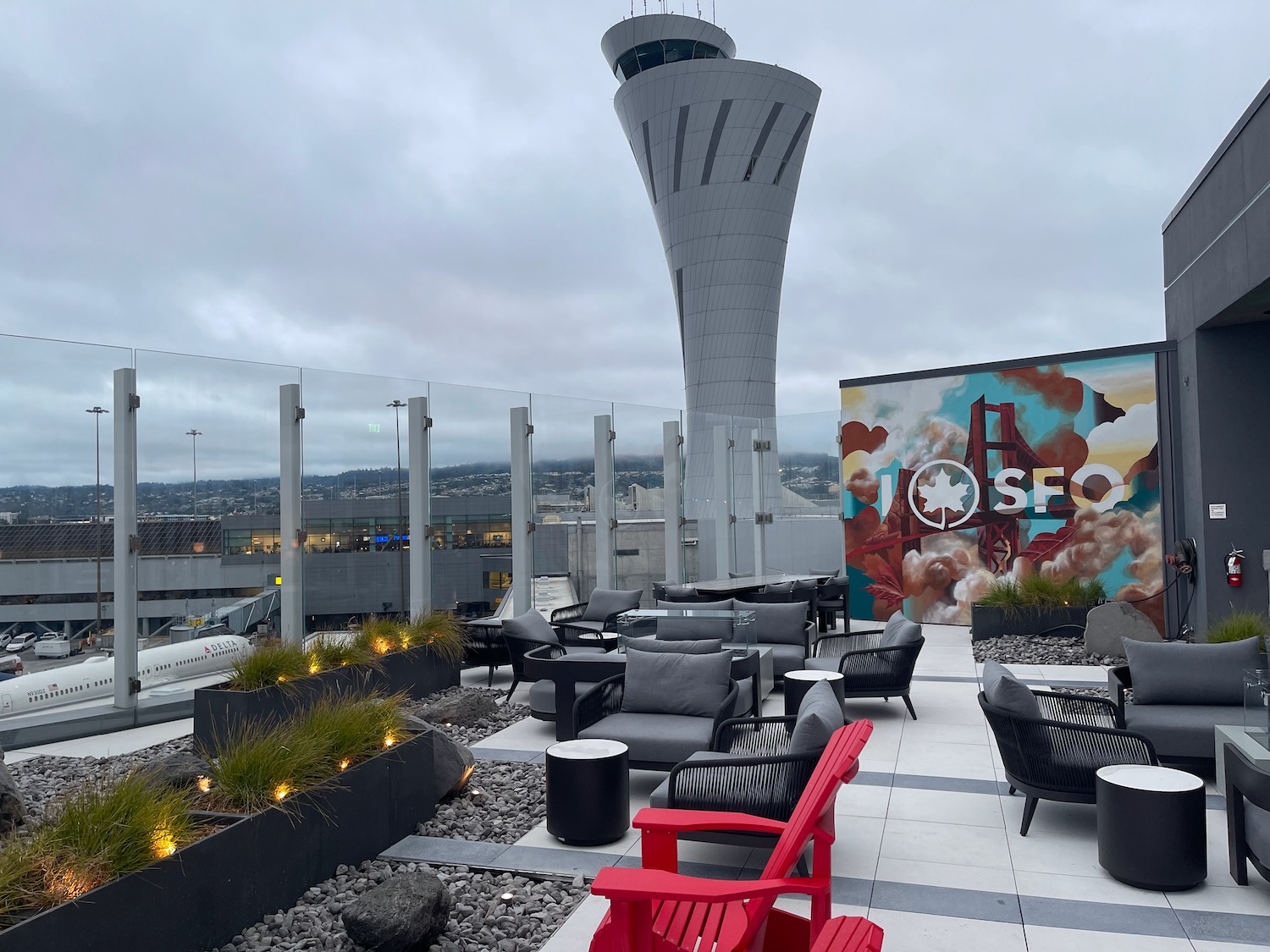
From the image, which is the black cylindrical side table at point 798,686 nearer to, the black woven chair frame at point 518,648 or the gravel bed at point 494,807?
the gravel bed at point 494,807

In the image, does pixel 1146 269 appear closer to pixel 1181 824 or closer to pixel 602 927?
pixel 1181 824

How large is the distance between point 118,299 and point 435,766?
30049 millimetres

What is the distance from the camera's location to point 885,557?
14859mm

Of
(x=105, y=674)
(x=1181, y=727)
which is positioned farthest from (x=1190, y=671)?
(x=105, y=674)

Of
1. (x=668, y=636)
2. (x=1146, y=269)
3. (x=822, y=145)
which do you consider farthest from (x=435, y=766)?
(x=822, y=145)

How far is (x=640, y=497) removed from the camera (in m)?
13.5

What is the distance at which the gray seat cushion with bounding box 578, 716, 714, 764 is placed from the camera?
5473 mm

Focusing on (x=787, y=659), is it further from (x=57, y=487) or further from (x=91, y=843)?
(x=57, y=487)

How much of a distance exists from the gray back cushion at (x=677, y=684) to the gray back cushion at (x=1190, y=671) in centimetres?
283

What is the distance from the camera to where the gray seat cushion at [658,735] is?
5.47 m

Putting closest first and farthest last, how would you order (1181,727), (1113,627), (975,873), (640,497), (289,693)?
(975,873) < (1181,727) < (289,693) < (1113,627) < (640,497)

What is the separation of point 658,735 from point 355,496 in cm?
568

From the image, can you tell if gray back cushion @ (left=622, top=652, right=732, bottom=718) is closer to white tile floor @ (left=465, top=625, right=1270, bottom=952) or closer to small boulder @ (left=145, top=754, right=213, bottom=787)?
white tile floor @ (left=465, top=625, right=1270, bottom=952)

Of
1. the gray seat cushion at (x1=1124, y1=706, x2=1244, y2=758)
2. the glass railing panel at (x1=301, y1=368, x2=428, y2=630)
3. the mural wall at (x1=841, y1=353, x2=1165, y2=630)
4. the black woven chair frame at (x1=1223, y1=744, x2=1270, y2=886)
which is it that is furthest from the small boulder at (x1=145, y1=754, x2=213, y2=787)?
the mural wall at (x1=841, y1=353, x2=1165, y2=630)
